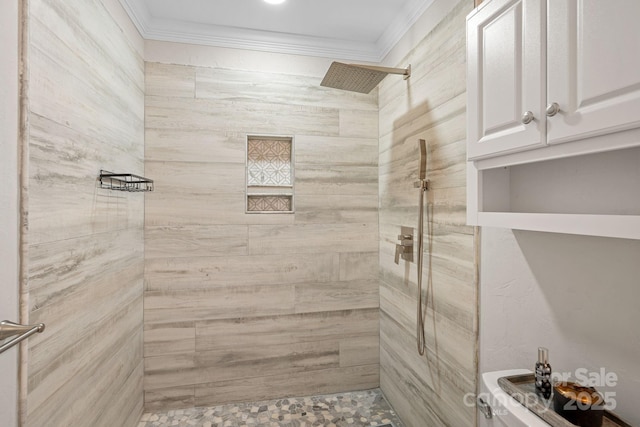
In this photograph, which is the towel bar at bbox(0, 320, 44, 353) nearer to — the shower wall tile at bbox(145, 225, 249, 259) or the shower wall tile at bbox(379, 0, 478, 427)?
the shower wall tile at bbox(145, 225, 249, 259)

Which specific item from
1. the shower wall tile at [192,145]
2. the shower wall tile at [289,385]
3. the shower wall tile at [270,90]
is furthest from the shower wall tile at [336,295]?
the shower wall tile at [270,90]

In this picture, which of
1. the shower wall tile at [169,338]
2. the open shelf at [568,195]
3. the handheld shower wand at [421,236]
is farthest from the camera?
the shower wall tile at [169,338]

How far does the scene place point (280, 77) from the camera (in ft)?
7.89

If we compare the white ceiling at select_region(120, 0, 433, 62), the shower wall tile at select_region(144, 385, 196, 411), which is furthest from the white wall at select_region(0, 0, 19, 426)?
the shower wall tile at select_region(144, 385, 196, 411)

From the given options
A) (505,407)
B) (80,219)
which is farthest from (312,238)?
(505,407)

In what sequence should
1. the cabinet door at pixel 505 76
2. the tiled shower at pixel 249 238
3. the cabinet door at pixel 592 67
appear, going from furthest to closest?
the tiled shower at pixel 249 238
the cabinet door at pixel 505 76
the cabinet door at pixel 592 67

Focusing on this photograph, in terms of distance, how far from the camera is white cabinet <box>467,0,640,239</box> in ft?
2.39

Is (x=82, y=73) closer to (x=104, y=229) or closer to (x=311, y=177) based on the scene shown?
(x=104, y=229)

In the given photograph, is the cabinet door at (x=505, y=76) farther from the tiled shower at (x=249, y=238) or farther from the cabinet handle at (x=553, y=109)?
the tiled shower at (x=249, y=238)

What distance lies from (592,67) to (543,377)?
86cm

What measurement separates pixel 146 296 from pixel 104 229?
2.53ft

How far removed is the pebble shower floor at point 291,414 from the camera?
7.06 feet

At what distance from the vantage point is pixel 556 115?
86 cm

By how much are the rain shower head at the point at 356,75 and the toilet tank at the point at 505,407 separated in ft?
5.31
